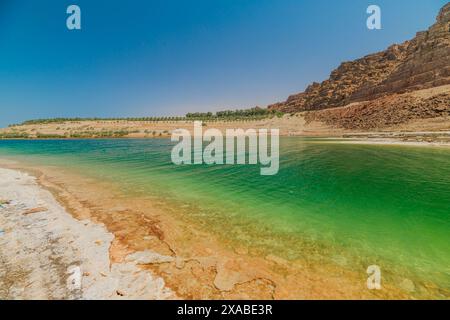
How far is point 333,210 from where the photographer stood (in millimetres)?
7273

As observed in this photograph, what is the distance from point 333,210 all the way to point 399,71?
8316cm

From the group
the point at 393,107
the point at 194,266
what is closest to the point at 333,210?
the point at 194,266

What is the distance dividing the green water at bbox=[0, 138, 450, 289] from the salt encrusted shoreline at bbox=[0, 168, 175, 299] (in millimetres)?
2521

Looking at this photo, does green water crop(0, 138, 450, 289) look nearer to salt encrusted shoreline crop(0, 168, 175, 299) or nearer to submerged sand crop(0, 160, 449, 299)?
submerged sand crop(0, 160, 449, 299)

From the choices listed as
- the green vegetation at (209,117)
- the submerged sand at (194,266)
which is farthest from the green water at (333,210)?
the green vegetation at (209,117)

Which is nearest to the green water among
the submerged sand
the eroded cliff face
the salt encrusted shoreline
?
the submerged sand

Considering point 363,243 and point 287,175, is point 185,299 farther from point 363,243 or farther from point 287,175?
point 287,175

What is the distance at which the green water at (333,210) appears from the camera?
4852 millimetres

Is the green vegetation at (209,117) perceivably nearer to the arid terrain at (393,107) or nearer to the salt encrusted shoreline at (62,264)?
the arid terrain at (393,107)

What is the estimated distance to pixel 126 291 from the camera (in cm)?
355

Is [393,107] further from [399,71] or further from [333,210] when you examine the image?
[333,210]

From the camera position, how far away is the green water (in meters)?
4.85
